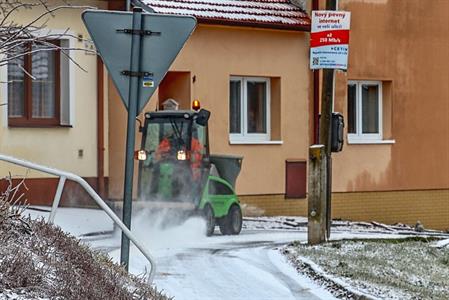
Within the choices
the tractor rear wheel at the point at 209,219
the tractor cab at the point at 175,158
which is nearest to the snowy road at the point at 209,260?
the tractor rear wheel at the point at 209,219

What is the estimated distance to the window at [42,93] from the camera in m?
20.5

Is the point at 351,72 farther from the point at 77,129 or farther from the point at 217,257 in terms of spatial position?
the point at 217,257

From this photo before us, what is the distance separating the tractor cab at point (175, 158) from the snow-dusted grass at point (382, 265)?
3.09 meters

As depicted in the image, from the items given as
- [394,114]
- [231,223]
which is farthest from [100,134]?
[394,114]

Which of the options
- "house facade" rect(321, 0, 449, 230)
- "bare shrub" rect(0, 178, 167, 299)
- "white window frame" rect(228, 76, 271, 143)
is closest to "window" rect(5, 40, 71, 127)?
"white window frame" rect(228, 76, 271, 143)

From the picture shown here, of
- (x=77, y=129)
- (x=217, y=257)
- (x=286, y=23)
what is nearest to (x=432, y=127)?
(x=286, y=23)

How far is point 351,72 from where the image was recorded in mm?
24234

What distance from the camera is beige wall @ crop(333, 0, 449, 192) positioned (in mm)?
24312

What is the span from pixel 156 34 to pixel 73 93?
13.4 meters

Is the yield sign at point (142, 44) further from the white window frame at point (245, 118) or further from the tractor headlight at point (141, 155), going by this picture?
the white window frame at point (245, 118)

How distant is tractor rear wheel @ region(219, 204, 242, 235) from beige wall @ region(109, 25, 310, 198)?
11.2 feet

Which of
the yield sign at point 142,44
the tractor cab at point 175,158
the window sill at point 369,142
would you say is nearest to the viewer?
the yield sign at point 142,44

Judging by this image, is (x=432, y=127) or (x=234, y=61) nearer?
(x=234, y=61)

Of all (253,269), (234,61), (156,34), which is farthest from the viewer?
(234,61)
